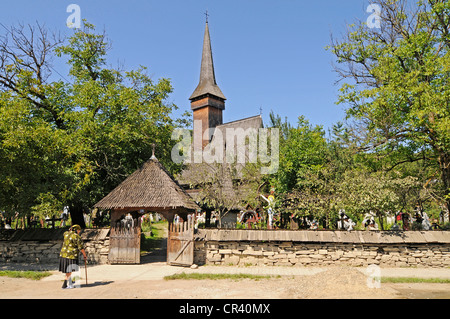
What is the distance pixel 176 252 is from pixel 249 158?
1701 cm

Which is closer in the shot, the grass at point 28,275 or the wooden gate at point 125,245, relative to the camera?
the grass at point 28,275

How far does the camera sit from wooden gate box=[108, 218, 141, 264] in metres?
15.1

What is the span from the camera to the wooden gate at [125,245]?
1514 cm

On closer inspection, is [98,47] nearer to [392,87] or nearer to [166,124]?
[166,124]

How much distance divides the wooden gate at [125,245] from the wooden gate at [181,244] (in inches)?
57.7

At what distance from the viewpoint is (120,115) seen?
18.3 m

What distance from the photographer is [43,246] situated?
51.5 feet

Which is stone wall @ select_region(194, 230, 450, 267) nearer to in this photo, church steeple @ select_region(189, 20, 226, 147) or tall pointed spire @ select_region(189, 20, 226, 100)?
church steeple @ select_region(189, 20, 226, 147)

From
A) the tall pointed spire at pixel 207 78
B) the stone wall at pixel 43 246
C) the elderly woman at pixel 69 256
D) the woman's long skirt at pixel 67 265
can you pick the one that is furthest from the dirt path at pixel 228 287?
the tall pointed spire at pixel 207 78

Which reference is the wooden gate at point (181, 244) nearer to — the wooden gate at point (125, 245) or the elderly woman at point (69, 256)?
the wooden gate at point (125, 245)

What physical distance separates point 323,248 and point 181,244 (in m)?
5.94

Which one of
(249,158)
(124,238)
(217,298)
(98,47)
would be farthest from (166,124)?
(217,298)

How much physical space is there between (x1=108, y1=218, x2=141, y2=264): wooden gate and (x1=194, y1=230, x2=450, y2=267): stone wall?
269cm

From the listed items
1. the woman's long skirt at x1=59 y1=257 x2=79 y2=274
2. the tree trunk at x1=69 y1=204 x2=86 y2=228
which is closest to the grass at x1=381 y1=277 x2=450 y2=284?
the woman's long skirt at x1=59 y1=257 x2=79 y2=274
